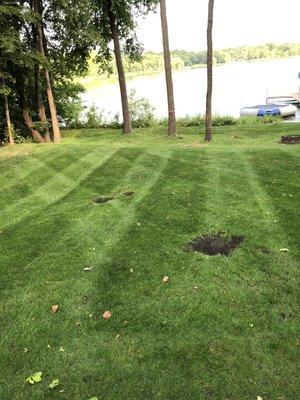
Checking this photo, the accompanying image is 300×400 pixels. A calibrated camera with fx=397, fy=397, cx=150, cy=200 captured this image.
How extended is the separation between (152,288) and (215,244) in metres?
2.04

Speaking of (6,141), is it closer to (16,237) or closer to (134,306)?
(16,237)

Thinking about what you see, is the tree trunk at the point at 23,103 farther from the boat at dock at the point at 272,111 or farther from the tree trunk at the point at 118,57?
the boat at dock at the point at 272,111

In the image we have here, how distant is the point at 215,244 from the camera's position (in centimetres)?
841

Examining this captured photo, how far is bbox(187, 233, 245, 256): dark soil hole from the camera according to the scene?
8117 millimetres

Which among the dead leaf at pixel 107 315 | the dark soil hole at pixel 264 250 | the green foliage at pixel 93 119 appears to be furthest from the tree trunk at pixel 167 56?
the dead leaf at pixel 107 315

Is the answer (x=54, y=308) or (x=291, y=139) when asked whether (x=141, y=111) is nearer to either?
(x=291, y=139)

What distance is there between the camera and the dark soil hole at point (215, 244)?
8.12 metres

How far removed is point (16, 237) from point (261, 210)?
6044 mm

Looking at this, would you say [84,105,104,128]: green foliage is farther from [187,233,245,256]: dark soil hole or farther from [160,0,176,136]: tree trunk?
[187,233,245,256]: dark soil hole

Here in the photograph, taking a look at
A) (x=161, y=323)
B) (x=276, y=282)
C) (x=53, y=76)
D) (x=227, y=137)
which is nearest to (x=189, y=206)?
(x=276, y=282)

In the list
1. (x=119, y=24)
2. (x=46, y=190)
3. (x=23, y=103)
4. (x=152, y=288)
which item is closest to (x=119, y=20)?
(x=119, y=24)

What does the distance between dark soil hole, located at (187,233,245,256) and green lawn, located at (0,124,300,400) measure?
0.73ft

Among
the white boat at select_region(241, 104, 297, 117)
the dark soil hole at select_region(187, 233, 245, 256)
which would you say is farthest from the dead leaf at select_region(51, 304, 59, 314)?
the white boat at select_region(241, 104, 297, 117)

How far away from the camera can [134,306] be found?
21.6ft
